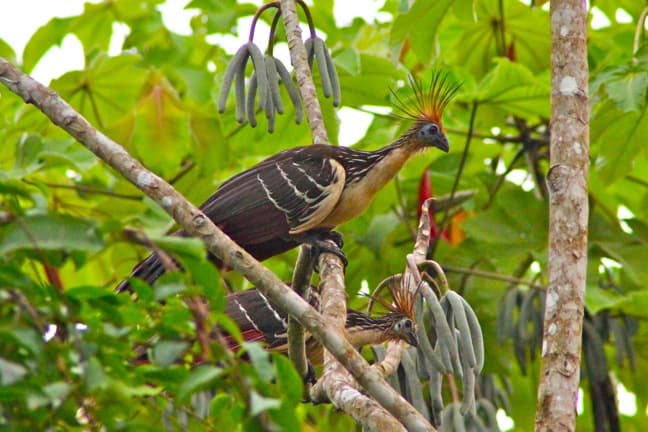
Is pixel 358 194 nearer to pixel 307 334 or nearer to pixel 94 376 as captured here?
pixel 307 334

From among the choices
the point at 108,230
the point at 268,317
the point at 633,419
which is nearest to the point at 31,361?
the point at 108,230

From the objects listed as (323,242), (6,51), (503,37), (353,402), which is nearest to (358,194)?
(323,242)

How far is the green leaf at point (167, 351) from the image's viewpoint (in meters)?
1.88

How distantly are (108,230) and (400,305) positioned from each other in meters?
1.94

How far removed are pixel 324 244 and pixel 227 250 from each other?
3.61ft

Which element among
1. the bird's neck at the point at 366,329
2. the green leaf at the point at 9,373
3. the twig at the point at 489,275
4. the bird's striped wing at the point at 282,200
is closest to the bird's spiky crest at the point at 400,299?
the bird's neck at the point at 366,329

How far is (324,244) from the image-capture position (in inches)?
150

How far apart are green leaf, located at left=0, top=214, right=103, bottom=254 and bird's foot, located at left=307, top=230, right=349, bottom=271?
168cm

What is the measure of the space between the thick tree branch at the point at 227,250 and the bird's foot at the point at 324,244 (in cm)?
77

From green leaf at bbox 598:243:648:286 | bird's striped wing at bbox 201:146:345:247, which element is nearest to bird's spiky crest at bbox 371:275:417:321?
bird's striped wing at bbox 201:146:345:247

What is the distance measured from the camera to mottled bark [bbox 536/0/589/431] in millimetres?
2791

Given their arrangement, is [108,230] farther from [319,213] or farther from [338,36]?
[338,36]

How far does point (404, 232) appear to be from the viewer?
492 cm

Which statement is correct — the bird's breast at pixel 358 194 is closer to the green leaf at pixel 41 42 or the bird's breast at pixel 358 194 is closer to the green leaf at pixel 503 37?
the green leaf at pixel 503 37
